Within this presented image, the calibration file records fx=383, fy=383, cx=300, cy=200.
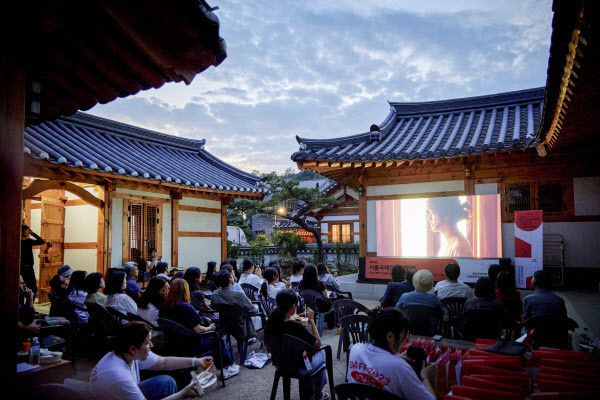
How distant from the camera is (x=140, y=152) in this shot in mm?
11383

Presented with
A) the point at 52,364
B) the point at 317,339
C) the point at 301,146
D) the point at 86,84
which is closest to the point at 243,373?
the point at 317,339

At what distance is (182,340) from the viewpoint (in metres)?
4.29

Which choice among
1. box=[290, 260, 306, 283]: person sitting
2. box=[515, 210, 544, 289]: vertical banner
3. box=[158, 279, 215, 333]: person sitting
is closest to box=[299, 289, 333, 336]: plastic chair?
box=[290, 260, 306, 283]: person sitting

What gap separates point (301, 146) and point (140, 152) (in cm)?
512

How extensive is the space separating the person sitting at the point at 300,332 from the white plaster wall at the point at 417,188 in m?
6.30

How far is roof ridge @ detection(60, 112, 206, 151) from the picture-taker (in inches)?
424

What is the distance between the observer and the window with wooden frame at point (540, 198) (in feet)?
26.6

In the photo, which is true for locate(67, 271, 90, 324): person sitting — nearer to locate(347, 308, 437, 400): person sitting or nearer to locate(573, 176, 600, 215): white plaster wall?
locate(347, 308, 437, 400): person sitting

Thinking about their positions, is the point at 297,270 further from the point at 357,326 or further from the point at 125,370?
the point at 125,370

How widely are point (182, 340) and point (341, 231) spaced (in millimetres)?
18298

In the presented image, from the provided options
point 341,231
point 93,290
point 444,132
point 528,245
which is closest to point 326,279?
point 93,290

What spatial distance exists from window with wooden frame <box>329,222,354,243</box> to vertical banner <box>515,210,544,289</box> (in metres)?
13.8

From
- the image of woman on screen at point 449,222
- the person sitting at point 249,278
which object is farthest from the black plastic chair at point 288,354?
the image of woman on screen at point 449,222

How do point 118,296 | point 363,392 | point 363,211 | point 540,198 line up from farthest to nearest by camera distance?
point 363,211 → point 540,198 → point 118,296 → point 363,392
